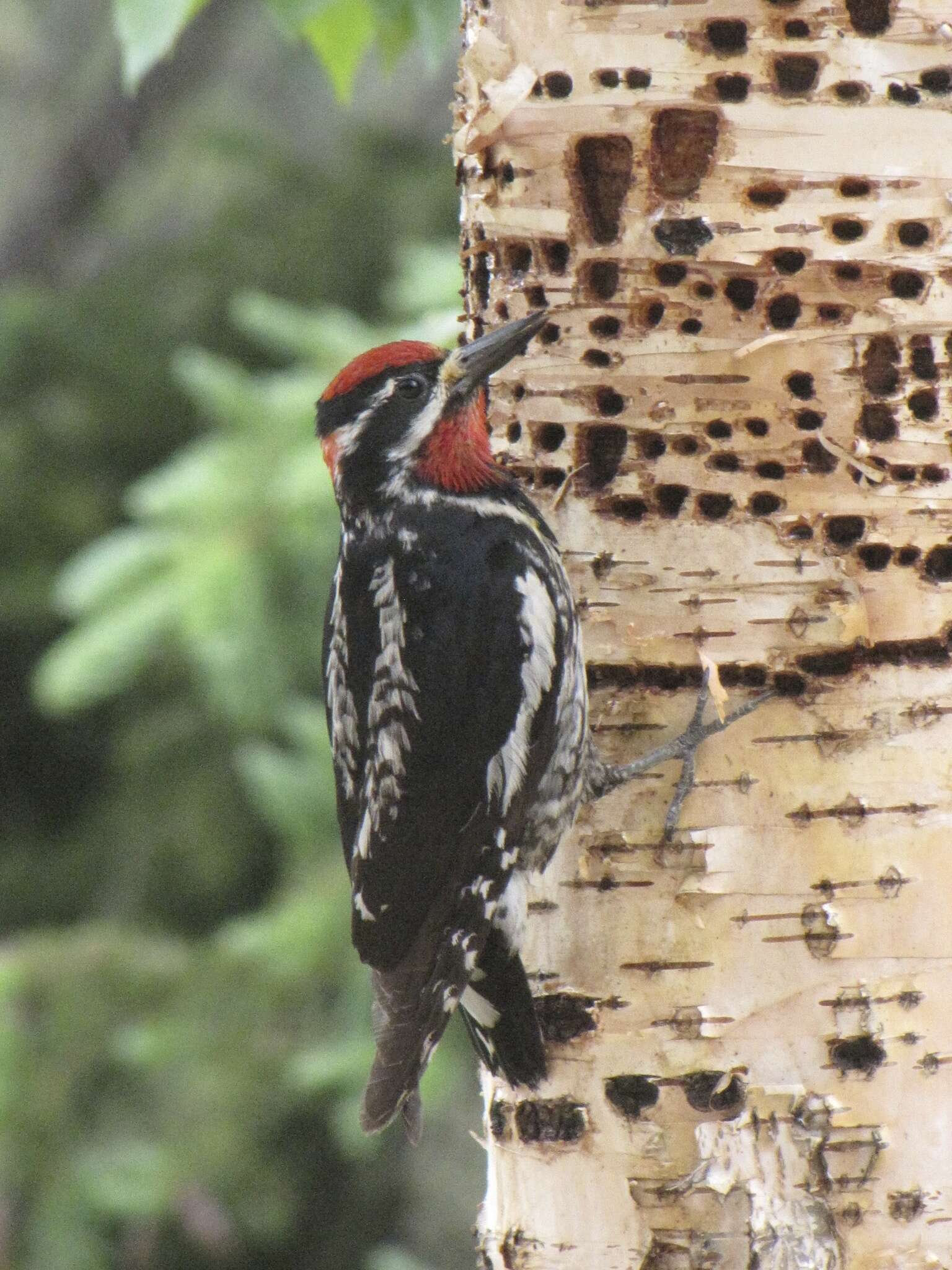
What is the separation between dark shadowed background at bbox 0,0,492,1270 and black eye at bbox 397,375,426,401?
0.28m

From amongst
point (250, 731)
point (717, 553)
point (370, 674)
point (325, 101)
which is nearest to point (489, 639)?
point (370, 674)

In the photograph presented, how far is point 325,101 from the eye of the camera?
7.85m

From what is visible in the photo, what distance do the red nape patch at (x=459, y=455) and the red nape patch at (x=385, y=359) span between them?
4.3 inches

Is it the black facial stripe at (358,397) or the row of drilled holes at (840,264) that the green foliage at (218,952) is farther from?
the row of drilled holes at (840,264)

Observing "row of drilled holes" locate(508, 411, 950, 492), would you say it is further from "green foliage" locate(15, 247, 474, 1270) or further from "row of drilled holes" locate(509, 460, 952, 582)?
"green foliage" locate(15, 247, 474, 1270)

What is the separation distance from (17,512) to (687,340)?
3.40 m

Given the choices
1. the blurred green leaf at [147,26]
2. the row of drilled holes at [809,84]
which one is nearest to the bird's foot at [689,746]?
the row of drilled holes at [809,84]

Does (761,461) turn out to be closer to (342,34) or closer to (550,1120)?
(550,1120)

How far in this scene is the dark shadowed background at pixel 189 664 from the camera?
403 cm

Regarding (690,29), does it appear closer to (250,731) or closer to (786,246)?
(786,246)

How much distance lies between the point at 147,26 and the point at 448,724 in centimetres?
115

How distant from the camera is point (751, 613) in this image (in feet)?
7.66

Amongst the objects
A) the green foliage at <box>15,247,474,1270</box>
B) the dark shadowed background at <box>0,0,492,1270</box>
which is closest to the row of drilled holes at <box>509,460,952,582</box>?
the dark shadowed background at <box>0,0,492,1270</box>

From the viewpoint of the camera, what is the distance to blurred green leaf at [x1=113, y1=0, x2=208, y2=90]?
2449 millimetres
